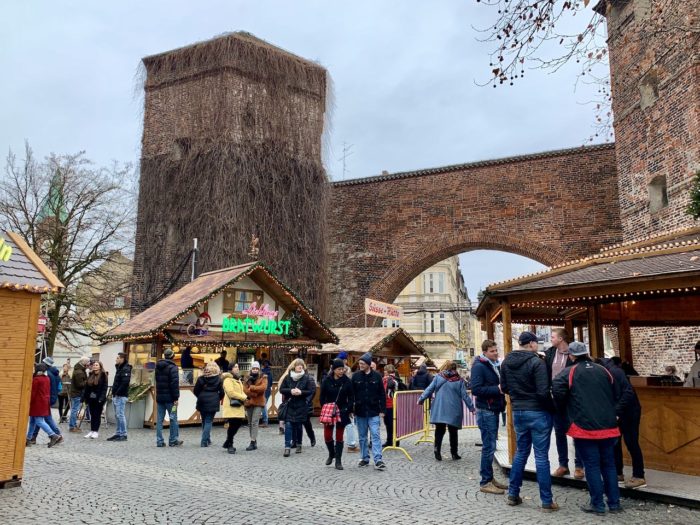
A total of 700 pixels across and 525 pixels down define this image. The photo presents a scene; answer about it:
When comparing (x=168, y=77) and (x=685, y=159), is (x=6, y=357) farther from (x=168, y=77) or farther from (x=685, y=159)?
(x=168, y=77)

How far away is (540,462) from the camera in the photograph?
600 cm

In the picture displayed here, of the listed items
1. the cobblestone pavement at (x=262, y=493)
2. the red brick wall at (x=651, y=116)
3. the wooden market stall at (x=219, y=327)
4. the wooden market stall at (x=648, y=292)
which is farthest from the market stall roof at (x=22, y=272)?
the red brick wall at (x=651, y=116)

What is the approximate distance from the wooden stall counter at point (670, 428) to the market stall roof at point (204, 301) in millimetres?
9344

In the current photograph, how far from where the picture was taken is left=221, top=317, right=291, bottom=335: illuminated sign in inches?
581

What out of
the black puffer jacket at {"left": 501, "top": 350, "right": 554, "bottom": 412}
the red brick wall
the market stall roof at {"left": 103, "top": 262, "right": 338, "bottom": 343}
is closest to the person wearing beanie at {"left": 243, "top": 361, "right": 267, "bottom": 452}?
the market stall roof at {"left": 103, "top": 262, "right": 338, "bottom": 343}

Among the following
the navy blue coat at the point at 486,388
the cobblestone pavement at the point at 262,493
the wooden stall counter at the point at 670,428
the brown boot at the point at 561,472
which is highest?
the navy blue coat at the point at 486,388

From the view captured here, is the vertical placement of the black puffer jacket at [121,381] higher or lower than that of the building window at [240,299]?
lower

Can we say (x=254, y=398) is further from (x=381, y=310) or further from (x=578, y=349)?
(x=381, y=310)

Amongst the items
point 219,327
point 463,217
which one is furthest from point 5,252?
point 463,217

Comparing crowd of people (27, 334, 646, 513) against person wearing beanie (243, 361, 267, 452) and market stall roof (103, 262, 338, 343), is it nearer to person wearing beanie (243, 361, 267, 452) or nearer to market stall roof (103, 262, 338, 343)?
person wearing beanie (243, 361, 267, 452)

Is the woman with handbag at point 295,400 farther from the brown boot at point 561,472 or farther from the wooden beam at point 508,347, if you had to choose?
the brown boot at point 561,472

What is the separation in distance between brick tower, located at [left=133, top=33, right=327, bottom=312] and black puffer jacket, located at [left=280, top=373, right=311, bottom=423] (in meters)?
13.7

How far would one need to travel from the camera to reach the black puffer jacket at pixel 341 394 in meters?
8.52

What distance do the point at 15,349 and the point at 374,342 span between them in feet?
41.9
